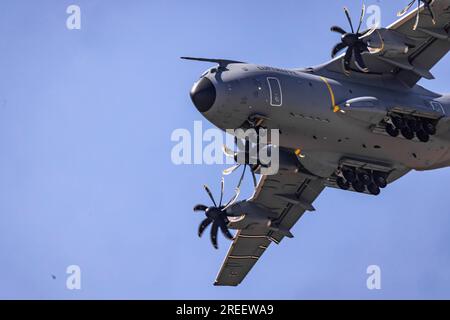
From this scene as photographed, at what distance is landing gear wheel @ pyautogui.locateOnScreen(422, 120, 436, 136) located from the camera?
45.7 metres

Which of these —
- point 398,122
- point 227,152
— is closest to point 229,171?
point 227,152

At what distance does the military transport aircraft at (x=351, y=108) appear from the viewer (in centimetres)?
4366

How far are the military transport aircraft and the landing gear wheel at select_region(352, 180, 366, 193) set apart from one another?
4cm

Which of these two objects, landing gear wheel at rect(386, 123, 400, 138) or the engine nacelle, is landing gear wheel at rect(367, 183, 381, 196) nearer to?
landing gear wheel at rect(386, 123, 400, 138)

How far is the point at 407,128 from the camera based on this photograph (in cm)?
4538

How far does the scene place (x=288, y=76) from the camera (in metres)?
44.7

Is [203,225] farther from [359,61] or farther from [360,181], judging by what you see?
[359,61]

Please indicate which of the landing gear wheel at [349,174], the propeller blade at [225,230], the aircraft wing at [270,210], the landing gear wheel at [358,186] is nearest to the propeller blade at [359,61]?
the landing gear wheel at [349,174]

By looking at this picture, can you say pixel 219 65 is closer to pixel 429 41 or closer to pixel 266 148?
pixel 266 148

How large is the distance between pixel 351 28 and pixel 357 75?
10.4ft

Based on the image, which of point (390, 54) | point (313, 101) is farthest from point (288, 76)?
point (390, 54)

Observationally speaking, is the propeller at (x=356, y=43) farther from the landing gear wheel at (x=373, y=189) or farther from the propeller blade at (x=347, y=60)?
the landing gear wheel at (x=373, y=189)

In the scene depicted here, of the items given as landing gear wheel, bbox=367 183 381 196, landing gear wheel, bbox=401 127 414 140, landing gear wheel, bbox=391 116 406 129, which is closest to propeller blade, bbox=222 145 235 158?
landing gear wheel, bbox=367 183 381 196

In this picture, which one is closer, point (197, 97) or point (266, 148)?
point (197, 97)
